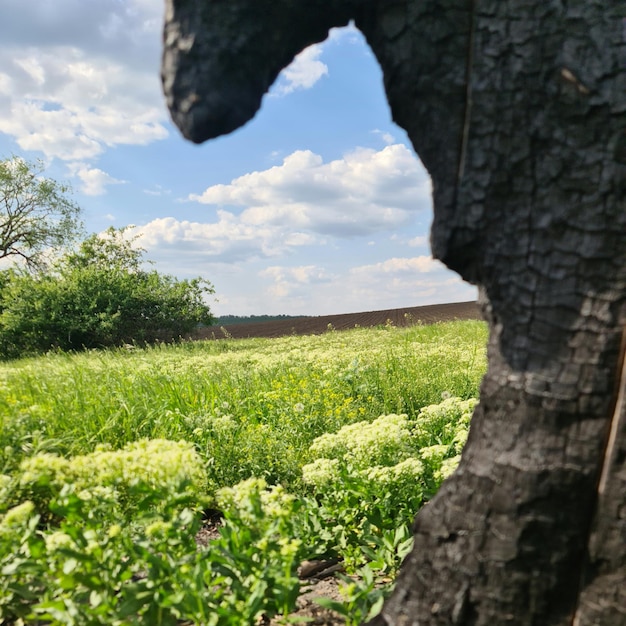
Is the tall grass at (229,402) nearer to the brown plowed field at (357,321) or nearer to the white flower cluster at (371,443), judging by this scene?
the white flower cluster at (371,443)

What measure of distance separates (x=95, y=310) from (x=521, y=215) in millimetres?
17295

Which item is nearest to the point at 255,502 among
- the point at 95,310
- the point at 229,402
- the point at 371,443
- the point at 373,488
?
the point at 373,488

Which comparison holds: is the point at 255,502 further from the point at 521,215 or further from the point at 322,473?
the point at 521,215

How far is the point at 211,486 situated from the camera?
14.1ft

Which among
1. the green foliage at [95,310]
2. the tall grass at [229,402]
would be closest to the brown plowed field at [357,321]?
the green foliage at [95,310]

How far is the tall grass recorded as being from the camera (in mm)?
4539

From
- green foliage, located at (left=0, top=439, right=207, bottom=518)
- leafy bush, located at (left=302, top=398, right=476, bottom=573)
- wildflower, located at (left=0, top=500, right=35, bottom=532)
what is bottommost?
leafy bush, located at (left=302, top=398, right=476, bottom=573)

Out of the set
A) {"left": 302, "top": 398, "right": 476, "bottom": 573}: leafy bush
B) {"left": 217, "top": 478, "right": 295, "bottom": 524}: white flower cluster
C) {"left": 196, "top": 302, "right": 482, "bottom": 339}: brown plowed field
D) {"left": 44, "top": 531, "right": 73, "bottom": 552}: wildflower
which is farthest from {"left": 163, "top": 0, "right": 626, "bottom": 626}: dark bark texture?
{"left": 196, "top": 302, "right": 482, "bottom": 339}: brown plowed field

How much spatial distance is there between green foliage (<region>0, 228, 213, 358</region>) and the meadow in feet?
34.4

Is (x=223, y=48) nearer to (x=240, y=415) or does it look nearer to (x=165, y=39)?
(x=165, y=39)

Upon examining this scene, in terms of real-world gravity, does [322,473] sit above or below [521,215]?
below

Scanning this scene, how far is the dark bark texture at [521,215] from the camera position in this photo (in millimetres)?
1786

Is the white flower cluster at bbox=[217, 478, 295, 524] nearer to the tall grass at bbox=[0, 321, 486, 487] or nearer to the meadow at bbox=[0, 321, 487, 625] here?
the meadow at bbox=[0, 321, 487, 625]

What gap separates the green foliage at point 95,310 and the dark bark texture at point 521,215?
15832 millimetres
